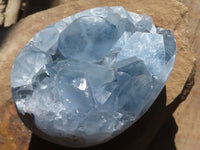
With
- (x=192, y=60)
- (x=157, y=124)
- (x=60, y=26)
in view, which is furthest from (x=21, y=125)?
(x=192, y=60)

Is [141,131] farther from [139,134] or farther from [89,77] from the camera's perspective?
[89,77]

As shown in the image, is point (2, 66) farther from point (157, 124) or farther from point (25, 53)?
point (157, 124)

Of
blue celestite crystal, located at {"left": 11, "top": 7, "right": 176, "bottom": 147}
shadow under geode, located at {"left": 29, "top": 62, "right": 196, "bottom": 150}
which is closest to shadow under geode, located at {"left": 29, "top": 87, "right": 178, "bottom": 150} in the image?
shadow under geode, located at {"left": 29, "top": 62, "right": 196, "bottom": 150}

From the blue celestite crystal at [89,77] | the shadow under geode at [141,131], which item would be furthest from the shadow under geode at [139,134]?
the blue celestite crystal at [89,77]

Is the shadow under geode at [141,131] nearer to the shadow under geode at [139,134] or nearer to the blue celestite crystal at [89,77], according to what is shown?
the shadow under geode at [139,134]

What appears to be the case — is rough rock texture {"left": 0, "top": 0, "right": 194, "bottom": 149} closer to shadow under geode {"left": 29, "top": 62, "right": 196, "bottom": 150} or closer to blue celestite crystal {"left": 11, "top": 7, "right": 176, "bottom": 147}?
shadow under geode {"left": 29, "top": 62, "right": 196, "bottom": 150}
